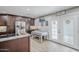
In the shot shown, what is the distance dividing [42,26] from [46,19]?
87cm

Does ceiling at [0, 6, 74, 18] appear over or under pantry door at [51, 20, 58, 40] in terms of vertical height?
over

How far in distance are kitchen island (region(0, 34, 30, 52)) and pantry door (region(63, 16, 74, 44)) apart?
2.54 meters

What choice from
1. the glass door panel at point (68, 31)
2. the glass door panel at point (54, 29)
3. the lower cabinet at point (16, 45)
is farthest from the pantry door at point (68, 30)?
the lower cabinet at point (16, 45)

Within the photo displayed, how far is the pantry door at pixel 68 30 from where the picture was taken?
172 inches

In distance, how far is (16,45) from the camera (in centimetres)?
247

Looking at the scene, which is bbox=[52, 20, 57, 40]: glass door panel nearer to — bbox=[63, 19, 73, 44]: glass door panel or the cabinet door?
bbox=[63, 19, 73, 44]: glass door panel

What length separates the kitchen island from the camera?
210 centimetres

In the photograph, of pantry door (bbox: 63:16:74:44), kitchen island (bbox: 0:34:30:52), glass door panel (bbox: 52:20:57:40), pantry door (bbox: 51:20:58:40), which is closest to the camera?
kitchen island (bbox: 0:34:30:52)

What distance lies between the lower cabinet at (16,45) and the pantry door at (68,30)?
2.54m

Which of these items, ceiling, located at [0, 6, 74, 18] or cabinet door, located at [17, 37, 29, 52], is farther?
ceiling, located at [0, 6, 74, 18]

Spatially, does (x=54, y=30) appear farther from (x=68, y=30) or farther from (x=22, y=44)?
(x=22, y=44)

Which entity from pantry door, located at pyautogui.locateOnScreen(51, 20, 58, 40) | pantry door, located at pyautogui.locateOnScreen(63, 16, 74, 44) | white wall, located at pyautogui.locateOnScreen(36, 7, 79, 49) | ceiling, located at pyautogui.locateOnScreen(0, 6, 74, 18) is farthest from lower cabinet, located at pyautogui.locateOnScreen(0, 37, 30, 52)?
pantry door, located at pyautogui.locateOnScreen(51, 20, 58, 40)
